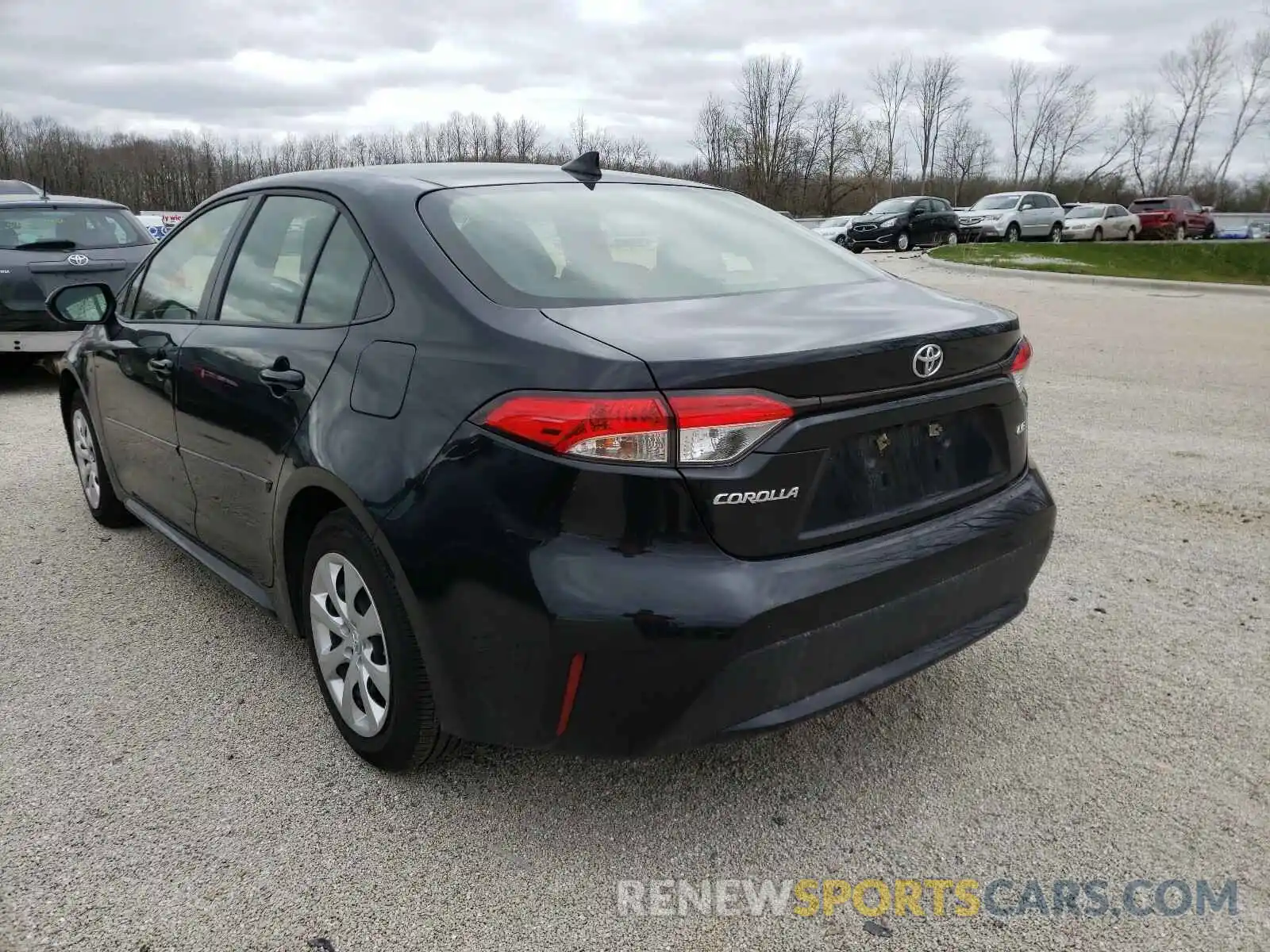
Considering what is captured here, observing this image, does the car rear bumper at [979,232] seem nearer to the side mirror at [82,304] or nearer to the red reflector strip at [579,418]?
the side mirror at [82,304]

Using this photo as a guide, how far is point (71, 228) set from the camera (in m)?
8.55

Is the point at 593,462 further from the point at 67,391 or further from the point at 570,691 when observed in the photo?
the point at 67,391

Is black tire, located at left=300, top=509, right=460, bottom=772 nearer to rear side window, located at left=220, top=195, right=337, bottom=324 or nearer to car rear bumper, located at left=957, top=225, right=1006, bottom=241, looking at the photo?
rear side window, located at left=220, top=195, right=337, bottom=324

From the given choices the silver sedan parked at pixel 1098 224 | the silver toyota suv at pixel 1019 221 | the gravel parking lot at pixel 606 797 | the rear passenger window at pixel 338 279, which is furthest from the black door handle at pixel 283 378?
the silver sedan parked at pixel 1098 224

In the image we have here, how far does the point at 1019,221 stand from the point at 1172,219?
8690mm

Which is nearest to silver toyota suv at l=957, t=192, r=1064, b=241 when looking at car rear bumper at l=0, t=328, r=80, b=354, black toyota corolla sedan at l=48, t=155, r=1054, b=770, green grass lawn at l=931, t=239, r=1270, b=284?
green grass lawn at l=931, t=239, r=1270, b=284

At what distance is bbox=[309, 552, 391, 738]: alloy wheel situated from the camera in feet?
8.41

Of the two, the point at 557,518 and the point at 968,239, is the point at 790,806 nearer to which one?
the point at 557,518

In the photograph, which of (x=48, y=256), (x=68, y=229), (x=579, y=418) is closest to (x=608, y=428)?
(x=579, y=418)

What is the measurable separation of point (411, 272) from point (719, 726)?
1.37 meters

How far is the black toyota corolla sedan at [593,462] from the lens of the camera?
204cm

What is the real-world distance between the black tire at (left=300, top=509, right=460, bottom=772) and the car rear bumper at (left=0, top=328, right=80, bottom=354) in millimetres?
6713

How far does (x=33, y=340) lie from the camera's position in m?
8.00

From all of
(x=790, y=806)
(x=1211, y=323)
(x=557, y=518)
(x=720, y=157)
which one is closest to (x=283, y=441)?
(x=557, y=518)
